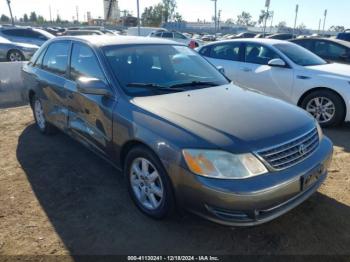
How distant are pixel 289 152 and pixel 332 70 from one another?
3971 millimetres

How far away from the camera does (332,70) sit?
5.85m

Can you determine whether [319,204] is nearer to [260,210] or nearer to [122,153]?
[260,210]

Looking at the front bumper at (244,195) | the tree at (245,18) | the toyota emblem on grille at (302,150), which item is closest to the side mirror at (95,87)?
the front bumper at (244,195)

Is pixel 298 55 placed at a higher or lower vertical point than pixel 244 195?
higher

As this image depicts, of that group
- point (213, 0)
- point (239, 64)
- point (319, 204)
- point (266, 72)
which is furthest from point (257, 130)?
point (213, 0)

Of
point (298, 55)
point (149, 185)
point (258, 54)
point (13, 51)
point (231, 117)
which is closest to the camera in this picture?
point (231, 117)

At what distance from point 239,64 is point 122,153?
171 inches

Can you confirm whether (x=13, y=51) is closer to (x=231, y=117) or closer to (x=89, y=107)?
(x=89, y=107)

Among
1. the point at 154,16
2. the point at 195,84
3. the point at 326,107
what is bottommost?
the point at 326,107

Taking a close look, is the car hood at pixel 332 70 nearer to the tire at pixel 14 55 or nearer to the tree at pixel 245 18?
the tire at pixel 14 55

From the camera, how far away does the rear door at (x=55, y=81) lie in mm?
4207

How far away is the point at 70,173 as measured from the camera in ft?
13.2

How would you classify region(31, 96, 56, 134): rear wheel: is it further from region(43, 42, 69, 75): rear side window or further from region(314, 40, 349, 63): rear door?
region(314, 40, 349, 63): rear door

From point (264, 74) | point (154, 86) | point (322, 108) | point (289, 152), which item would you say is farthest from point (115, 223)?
point (264, 74)
